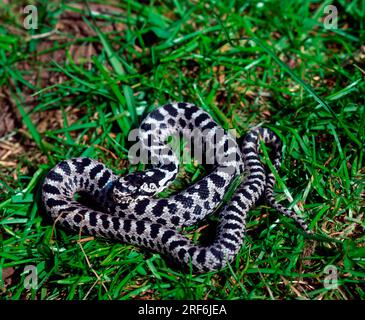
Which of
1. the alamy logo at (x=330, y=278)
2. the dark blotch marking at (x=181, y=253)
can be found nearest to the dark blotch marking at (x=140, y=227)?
the dark blotch marking at (x=181, y=253)

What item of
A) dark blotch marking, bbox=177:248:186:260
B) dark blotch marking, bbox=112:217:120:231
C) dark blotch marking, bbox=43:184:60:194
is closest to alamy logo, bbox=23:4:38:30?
dark blotch marking, bbox=43:184:60:194

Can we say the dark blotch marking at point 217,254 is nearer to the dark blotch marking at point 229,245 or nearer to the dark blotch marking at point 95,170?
the dark blotch marking at point 229,245

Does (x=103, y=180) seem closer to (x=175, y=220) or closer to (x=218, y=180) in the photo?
(x=175, y=220)

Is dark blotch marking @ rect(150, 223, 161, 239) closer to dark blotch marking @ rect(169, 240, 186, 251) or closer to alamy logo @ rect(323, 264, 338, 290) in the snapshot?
dark blotch marking @ rect(169, 240, 186, 251)

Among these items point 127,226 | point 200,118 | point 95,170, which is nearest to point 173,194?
point 127,226

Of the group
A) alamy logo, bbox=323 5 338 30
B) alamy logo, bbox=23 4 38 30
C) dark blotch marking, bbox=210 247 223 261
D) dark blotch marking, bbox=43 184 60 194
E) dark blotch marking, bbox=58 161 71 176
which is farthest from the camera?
alamy logo, bbox=23 4 38 30
